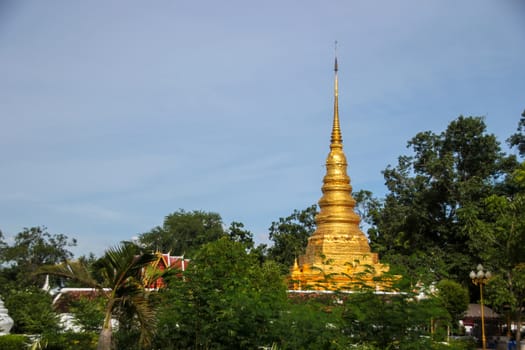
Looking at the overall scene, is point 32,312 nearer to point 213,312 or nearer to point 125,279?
point 125,279

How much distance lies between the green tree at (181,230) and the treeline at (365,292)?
0.82 metres

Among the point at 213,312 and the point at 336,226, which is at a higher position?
the point at 336,226

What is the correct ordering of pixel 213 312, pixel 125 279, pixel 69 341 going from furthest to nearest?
1. pixel 69 341
2. pixel 213 312
3. pixel 125 279

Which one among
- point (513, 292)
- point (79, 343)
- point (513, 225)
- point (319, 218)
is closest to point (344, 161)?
point (319, 218)

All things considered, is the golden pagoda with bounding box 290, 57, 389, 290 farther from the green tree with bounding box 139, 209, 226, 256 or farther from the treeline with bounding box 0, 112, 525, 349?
the green tree with bounding box 139, 209, 226, 256

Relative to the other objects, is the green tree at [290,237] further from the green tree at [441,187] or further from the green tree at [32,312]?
the green tree at [32,312]

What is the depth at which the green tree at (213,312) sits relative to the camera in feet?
35.9

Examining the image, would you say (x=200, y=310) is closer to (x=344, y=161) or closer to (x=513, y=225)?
(x=513, y=225)

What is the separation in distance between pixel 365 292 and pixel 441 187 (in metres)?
31.6

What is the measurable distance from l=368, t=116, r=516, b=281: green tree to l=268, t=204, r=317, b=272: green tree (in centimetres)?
591

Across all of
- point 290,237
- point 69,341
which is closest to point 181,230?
point 290,237

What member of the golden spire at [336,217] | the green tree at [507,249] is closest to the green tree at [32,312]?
the green tree at [507,249]

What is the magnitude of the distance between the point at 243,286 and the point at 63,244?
3964 centimetres

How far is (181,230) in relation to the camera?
56.8 metres
